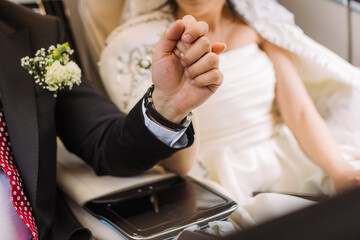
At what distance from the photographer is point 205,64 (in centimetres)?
75

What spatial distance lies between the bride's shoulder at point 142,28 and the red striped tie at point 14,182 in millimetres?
478

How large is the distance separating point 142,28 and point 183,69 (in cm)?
50

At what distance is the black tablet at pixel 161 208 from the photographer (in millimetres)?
903

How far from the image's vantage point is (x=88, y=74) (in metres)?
1.46

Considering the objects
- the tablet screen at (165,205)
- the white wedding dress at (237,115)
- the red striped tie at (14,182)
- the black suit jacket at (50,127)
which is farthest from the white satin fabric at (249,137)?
the red striped tie at (14,182)

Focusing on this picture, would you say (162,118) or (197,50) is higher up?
(197,50)

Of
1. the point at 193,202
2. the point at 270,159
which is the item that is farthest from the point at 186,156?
the point at 270,159

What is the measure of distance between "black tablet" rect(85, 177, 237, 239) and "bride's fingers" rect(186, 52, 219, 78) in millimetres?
335

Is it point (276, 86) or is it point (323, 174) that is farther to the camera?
point (276, 86)

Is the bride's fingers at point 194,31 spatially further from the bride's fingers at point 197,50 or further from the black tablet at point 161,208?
the black tablet at point 161,208

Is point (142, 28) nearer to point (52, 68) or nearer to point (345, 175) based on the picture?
point (52, 68)

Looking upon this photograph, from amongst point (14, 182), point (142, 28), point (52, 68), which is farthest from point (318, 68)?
point (14, 182)

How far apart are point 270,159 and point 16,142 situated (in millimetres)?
696

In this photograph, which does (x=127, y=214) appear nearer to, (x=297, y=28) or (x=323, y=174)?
(x=323, y=174)
